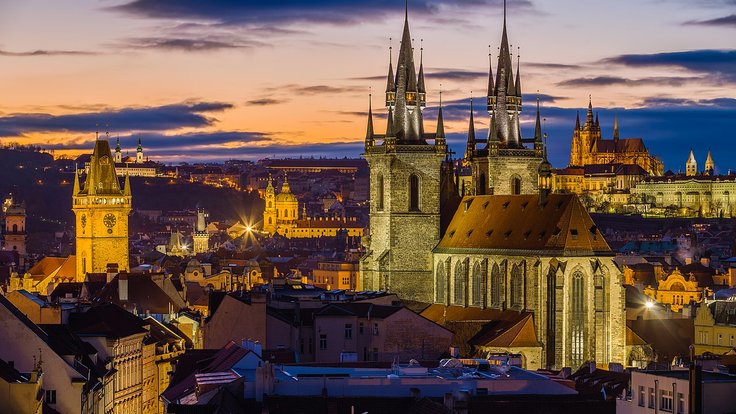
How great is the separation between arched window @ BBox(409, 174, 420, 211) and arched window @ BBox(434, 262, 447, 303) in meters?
3.61

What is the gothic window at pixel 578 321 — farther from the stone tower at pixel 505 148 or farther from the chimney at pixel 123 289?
the chimney at pixel 123 289

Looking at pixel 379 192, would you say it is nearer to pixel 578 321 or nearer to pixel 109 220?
pixel 578 321

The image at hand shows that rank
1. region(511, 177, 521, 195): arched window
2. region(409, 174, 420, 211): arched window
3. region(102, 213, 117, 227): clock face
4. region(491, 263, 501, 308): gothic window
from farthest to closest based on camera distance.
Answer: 1. region(102, 213, 117, 227): clock face
2. region(511, 177, 521, 195): arched window
3. region(409, 174, 420, 211): arched window
4. region(491, 263, 501, 308): gothic window

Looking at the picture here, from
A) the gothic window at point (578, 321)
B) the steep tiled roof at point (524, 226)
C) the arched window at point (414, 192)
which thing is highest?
the arched window at point (414, 192)

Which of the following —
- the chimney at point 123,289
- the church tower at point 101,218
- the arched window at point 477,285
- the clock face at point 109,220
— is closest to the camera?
the arched window at point 477,285

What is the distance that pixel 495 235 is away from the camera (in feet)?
315

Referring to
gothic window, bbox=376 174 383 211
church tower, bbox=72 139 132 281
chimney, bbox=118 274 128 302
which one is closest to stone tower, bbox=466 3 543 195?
gothic window, bbox=376 174 383 211

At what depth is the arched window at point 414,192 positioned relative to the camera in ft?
335

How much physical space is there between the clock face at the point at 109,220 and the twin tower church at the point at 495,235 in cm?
3872

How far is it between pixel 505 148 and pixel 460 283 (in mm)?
9988

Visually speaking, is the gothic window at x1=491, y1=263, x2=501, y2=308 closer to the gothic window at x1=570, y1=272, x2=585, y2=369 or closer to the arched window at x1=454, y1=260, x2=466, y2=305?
the arched window at x1=454, y1=260, x2=466, y2=305

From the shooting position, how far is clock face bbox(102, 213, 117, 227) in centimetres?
13900

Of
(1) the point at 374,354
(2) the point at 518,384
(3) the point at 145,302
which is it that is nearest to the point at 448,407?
(2) the point at 518,384

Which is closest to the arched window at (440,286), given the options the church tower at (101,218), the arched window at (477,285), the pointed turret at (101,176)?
the arched window at (477,285)
